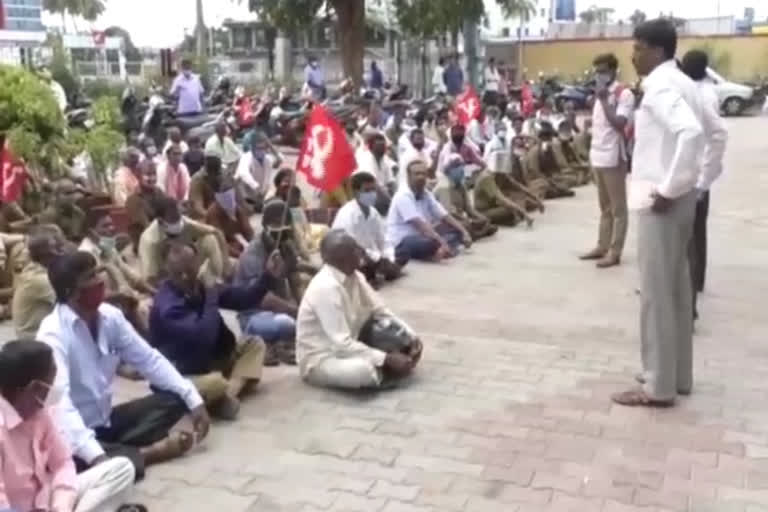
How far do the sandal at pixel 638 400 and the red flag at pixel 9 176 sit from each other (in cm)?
531

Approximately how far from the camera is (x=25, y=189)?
8891 millimetres

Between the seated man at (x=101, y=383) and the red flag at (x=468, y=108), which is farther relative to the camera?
the red flag at (x=468, y=108)

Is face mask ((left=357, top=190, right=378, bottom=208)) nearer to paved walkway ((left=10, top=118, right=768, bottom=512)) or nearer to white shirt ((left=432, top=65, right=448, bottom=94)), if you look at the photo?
paved walkway ((left=10, top=118, right=768, bottom=512))

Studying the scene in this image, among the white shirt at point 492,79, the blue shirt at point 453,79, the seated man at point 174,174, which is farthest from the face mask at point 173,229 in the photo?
the white shirt at point 492,79

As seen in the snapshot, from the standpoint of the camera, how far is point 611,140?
825 centimetres

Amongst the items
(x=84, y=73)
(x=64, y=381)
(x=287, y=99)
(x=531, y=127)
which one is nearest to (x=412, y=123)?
(x=531, y=127)

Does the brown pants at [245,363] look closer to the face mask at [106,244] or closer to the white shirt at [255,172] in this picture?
the face mask at [106,244]

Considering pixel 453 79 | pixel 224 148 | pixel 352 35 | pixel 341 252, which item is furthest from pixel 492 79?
pixel 341 252

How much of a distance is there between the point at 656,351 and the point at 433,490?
4.73 ft

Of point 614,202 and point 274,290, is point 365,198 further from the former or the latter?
point 614,202

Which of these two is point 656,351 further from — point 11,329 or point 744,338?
point 11,329

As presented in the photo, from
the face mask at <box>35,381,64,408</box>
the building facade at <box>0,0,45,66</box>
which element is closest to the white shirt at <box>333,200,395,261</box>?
the face mask at <box>35,381,64,408</box>

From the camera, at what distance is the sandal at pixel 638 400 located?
17.0 feet

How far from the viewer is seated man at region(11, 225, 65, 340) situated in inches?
207
